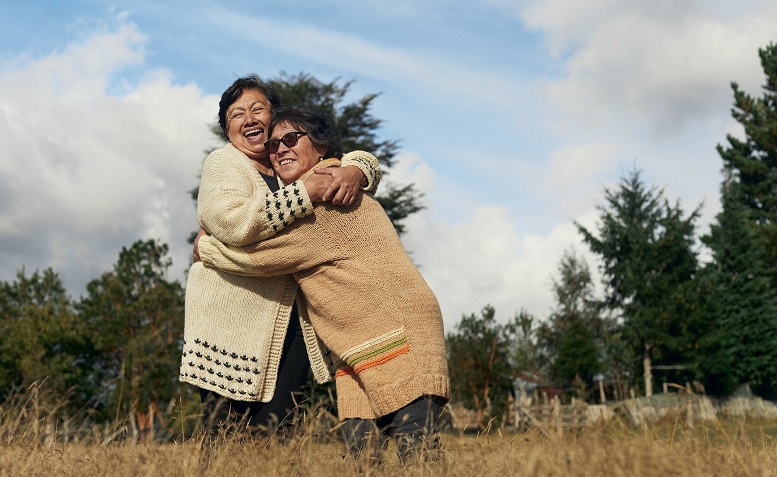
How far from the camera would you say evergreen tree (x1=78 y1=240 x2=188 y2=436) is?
26375mm

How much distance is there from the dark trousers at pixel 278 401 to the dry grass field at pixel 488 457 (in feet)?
0.52

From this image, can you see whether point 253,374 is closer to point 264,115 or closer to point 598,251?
point 264,115

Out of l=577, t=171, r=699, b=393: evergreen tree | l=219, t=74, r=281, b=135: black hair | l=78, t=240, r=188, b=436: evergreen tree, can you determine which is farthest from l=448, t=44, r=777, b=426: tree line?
l=219, t=74, r=281, b=135: black hair

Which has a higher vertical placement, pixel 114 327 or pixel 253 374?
pixel 114 327

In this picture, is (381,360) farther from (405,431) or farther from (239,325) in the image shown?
(239,325)

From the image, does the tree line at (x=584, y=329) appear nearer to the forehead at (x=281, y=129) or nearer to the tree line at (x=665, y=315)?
the tree line at (x=665, y=315)

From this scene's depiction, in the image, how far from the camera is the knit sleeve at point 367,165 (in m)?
3.50

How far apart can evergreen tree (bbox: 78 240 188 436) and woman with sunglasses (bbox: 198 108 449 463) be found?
2330 centimetres

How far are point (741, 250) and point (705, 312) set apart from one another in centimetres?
408

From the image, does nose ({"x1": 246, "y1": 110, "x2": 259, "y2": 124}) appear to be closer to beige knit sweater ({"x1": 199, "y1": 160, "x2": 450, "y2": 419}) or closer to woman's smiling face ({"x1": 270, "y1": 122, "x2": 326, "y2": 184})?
woman's smiling face ({"x1": 270, "y1": 122, "x2": 326, "y2": 184})

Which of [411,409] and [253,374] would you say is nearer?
[411,409]

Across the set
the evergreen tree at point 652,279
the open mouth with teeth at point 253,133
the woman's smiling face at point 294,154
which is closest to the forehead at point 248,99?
the open mouth with teeth at point 253,133

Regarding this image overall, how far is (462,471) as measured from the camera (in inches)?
114

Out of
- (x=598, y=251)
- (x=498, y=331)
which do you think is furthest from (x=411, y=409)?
(x=598, y=251)
